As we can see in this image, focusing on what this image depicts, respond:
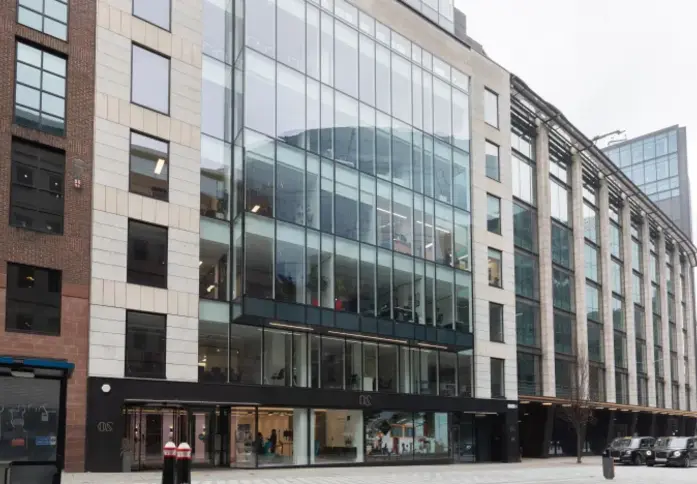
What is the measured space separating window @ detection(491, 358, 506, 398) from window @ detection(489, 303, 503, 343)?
51.8 inches

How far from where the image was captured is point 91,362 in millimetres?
27969

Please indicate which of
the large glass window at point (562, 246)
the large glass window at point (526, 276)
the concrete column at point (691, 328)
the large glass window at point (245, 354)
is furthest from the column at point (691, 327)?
the large glass window at point (245, 354)

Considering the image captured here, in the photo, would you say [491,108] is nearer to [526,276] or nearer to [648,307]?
[526,276]

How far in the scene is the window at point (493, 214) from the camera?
156 ft

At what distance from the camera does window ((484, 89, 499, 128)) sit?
48878mm

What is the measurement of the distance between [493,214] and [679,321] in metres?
48.4

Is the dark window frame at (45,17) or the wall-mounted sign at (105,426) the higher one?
the dark window frame at (45,17)

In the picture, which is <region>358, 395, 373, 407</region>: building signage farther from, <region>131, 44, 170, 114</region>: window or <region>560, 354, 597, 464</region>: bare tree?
<region>560, 354, 597, 464</region>: bare tree

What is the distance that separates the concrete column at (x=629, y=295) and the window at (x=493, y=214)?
26.8m

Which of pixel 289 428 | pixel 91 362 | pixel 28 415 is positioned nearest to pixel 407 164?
pixel 289 428

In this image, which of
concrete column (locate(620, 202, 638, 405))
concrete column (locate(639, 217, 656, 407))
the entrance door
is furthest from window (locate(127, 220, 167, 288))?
concrete column (locate(639, 217, 656, 407))

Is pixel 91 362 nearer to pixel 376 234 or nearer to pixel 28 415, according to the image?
pixel 28 415

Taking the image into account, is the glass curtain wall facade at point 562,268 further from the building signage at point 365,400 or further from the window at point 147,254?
the window at point 147,254

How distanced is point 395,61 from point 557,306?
23900 millimetres
